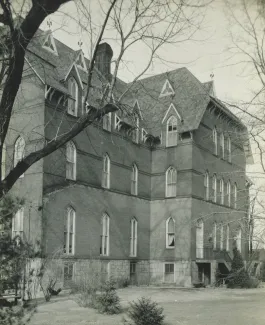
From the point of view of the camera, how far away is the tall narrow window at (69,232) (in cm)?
2422

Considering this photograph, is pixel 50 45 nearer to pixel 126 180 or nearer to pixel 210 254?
pixel 126 180

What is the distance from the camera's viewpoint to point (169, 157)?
31875 mm

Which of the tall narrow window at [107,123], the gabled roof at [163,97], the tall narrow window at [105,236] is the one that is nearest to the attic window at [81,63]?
the gabled roof at [163,97]

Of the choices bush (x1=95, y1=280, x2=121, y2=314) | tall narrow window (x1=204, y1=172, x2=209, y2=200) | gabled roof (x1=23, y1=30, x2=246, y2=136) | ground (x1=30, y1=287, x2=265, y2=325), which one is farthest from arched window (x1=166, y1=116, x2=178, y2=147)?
bush (x1=95, y1=280, x2=121, y2=314)

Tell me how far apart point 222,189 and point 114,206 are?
10869 mm

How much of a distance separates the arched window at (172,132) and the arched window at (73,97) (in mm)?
8511

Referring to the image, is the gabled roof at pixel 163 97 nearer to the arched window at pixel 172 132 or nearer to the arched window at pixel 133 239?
the arched window at pixel 172 132

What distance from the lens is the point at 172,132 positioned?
31.9 m

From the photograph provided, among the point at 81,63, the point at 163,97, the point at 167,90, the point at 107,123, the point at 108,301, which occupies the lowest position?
the point at 108,301

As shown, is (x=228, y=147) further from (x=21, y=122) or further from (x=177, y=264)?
(x=21, y=122)

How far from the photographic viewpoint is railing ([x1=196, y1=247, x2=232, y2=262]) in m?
31.5

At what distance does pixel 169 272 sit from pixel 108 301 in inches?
654

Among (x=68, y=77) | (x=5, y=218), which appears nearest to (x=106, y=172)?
(x=68, y=77)

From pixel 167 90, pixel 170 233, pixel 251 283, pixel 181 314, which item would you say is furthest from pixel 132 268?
pixel 181 314
